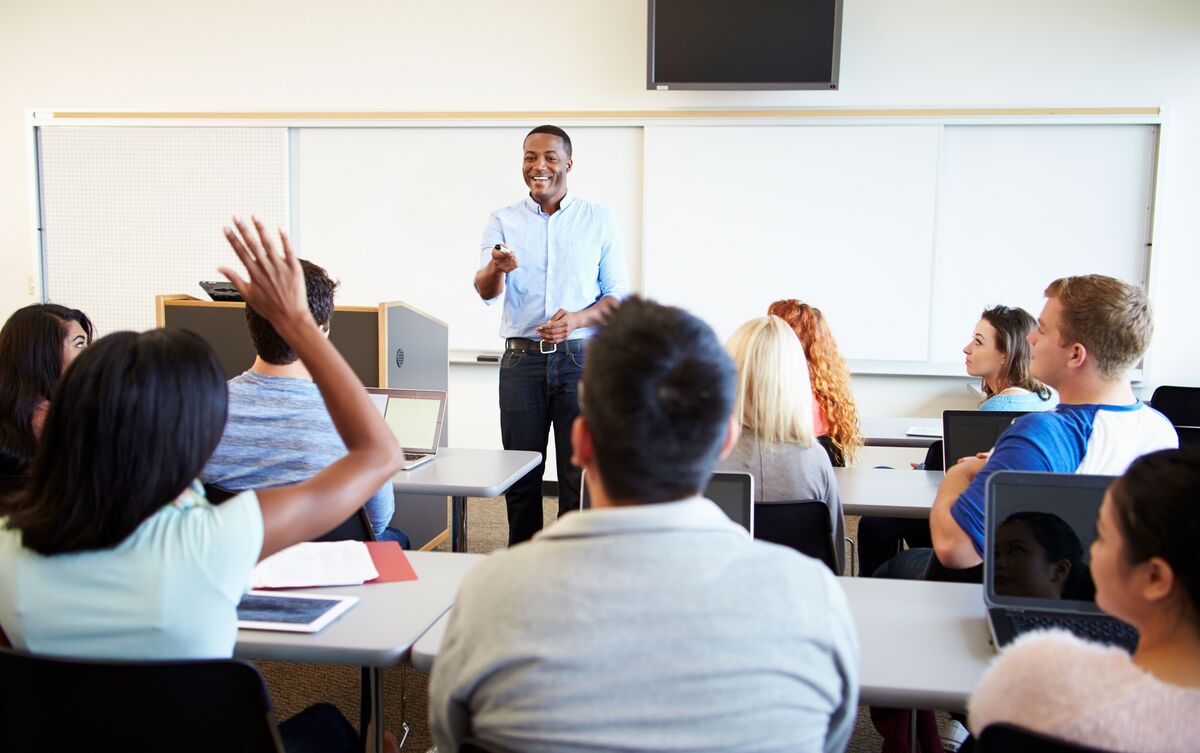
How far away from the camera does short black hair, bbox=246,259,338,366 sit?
2.06 m

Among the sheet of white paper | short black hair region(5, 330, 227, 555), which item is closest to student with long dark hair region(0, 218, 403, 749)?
short black hair region(5, 330, 227, 555)

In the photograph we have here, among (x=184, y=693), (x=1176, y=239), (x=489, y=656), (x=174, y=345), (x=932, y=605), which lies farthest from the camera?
(x=1176, y=239)

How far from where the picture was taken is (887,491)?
2.53 meters

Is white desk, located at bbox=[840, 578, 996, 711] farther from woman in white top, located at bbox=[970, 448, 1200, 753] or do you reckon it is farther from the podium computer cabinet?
the podium computer cabinet

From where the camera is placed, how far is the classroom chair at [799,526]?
2.04 m

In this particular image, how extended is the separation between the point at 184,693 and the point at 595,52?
450cm

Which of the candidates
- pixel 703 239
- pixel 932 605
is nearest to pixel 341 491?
pixel 932 605

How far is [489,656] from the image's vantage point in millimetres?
892

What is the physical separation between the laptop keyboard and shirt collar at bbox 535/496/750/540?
74 centimetres

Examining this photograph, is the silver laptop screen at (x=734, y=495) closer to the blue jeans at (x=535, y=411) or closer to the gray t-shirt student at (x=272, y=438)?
the gray t-shirt student at (x=272, y=438)

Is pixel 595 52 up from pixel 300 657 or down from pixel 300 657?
up

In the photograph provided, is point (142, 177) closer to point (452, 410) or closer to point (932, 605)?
point (452, 410)

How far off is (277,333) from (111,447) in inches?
34.0

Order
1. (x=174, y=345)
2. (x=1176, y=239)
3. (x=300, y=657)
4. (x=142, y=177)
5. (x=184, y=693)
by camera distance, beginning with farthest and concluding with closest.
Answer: (x=142, y=177)
(x=1176, y=239)
(x=300, y=657)
(x=174, y=345)
(x=184, y=693)
